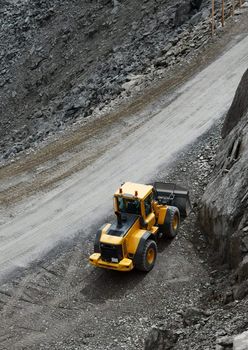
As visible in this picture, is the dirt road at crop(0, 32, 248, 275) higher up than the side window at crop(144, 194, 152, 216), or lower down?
lower down

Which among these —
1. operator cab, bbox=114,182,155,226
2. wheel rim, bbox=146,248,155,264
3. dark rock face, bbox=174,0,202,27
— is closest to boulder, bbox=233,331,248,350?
wheel rim, bbox=146,248,155,264

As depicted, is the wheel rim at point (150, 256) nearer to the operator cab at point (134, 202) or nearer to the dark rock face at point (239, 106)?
the operator cab at point (134, 202)

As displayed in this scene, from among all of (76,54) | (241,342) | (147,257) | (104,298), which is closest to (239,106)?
(147,257)

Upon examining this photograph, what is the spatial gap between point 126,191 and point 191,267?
8.81 feet

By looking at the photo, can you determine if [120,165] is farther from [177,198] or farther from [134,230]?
[134,230]

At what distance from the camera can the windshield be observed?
1572cm

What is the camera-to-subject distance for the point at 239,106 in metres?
18.8

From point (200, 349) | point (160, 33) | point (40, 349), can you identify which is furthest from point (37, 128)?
point (200, 349)

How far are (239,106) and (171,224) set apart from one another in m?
4.87

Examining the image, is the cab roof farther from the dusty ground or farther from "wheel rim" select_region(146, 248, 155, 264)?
the dusty ground

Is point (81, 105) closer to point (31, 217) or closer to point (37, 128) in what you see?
point (37, 128)

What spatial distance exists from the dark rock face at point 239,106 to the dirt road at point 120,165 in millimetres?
2523

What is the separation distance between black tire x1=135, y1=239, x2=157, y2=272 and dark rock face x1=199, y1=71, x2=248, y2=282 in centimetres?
169

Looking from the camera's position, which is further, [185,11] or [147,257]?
[185,11]
